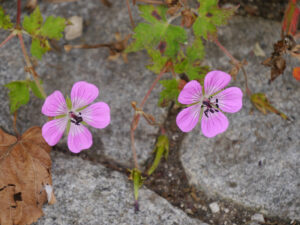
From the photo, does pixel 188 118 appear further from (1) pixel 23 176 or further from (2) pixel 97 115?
(1) pixel 23 176

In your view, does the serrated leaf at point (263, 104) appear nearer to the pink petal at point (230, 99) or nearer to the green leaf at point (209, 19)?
the pink petal at point (230, 99)

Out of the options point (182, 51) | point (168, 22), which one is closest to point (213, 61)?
point (182, 51)

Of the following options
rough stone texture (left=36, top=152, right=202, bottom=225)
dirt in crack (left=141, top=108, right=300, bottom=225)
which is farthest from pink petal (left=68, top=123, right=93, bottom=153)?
dirt in crack (left=141, top=108, right=300, bottom=225)

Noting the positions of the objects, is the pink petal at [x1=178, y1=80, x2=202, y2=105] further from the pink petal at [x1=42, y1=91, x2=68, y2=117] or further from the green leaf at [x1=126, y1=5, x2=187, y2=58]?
the pink petal at [x1=42, y1=91, x2=68, y2=117]

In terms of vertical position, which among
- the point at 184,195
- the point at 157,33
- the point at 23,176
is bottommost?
the point at 184,195

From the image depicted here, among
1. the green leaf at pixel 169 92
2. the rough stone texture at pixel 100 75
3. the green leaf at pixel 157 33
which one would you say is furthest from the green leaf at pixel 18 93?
the green leaf at pixel 169 92

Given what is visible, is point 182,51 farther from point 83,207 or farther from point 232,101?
point 83,207

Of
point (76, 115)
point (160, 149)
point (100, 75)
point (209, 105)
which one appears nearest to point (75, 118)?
point (76, 115)
